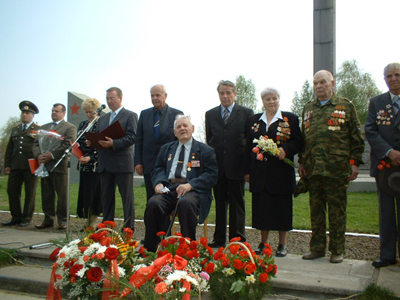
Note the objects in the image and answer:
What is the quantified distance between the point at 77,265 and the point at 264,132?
2.65 metres

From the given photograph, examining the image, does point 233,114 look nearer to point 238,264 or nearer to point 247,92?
point 238,264

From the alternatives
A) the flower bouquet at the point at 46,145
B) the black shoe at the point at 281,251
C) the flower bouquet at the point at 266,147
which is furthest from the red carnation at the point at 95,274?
the flower bouquet at the point at 46,145

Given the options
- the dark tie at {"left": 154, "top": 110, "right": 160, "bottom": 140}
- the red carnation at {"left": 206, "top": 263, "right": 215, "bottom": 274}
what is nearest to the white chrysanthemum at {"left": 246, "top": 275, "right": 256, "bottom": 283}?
the red carnation at {"left": 206, "top": 263, "right": 215, "bottom": 274}

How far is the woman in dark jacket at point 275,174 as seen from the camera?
4.44 meters

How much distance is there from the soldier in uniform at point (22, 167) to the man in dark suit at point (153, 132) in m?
2.79

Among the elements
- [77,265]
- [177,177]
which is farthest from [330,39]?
[77,265]

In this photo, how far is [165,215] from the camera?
4.32 metres

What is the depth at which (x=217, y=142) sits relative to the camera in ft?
16.4

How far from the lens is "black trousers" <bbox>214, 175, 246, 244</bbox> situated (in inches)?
191

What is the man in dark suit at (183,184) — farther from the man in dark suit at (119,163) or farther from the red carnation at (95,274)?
the red carnation at (95,274)

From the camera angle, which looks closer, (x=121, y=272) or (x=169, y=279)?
(x=169, y=279)

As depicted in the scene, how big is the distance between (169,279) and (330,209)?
244 centimetres

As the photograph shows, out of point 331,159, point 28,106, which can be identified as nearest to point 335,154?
point 331,159

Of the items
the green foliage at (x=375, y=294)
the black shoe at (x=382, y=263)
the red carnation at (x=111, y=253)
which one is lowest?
the green foliage at (x=375, y=294)
